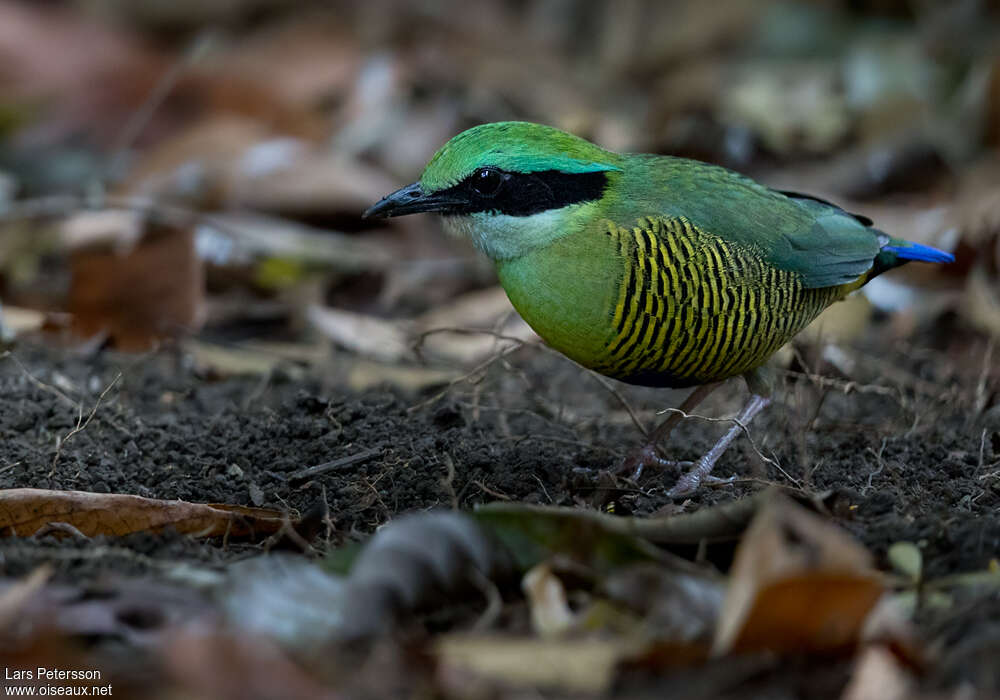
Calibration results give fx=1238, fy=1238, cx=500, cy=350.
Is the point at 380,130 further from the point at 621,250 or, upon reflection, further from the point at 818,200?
the point at 621,250

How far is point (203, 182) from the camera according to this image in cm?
873

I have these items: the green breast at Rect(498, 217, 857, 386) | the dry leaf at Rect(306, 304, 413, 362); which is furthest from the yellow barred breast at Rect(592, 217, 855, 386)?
the dry leaf at Rect(306, 304, 413, 362)

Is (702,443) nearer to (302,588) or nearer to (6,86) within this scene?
(302,588)

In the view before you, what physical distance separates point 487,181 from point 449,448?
971mm

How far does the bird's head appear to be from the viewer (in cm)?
435

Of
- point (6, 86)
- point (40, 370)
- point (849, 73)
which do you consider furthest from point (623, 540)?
point (6, 86)

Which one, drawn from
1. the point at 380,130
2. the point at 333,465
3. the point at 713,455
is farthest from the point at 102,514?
the point at 380,130

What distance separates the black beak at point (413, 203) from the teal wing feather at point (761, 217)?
2.09 ft

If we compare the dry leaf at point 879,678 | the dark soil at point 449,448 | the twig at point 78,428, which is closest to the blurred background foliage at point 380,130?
the dark soil at point 449,448

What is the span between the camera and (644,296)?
4266 millimetres

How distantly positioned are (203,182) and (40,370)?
347 cm

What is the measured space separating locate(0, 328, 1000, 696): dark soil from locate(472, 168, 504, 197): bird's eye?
870 mm

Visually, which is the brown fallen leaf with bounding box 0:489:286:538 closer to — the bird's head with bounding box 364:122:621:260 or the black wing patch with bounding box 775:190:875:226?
the bird's head with bounding box 364:122:621:260

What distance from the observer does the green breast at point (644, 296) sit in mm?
4270
